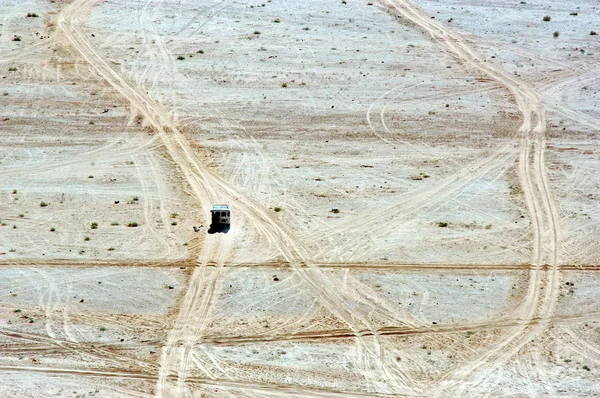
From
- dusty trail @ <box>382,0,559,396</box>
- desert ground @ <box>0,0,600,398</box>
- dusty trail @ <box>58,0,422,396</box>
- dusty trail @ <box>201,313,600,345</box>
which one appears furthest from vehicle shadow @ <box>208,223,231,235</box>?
dusty trail @ <box>382,0,559,396</box>

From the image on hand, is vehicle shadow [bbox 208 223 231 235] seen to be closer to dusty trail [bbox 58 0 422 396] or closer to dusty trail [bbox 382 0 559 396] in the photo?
dusty trail [bbox 58 0 422 396]

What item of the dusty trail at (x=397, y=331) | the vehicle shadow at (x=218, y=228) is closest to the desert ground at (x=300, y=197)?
the dusty trail at (x=397, y=331)

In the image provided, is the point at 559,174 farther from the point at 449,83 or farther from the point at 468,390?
the point at 468,390

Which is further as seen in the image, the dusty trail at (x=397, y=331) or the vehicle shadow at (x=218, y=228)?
the vehicle shadow at (x=218, y=228)

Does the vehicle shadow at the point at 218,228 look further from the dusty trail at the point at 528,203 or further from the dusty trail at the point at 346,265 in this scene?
the dusty trail at the point at 528,203

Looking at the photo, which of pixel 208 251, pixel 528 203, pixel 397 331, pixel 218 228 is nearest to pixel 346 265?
pixel 397 331

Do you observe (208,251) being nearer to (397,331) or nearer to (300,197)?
(300,197)

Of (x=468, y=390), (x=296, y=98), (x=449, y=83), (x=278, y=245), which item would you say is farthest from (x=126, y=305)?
(x=449, y=83)
